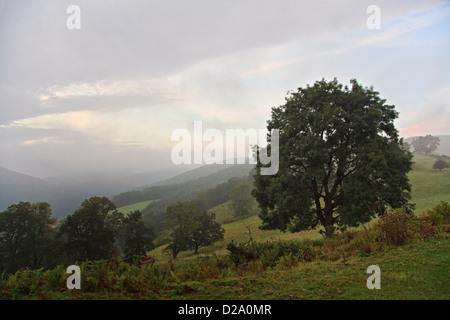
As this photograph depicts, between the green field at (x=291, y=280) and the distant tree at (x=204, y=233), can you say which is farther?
the distant tree at (x=204, y=233)

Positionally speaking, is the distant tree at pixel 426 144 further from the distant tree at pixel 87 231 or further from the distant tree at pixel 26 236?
the distant tree at pixel 26 236

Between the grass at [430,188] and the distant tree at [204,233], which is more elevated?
the grass at [430,188]

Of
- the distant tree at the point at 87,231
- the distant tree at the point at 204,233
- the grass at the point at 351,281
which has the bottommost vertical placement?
the distant tree at the point at 204,233

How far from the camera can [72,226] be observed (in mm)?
25422

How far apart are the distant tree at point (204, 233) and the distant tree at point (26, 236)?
1930 cm

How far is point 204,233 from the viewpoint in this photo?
3616 centimetres

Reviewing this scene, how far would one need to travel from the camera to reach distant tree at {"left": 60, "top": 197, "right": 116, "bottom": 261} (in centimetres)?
2520

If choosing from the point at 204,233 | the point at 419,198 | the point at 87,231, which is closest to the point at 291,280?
the point at 87,231

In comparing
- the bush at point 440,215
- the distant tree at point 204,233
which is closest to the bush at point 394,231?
the bush at point 440,215

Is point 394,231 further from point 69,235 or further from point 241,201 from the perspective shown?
point 241,201

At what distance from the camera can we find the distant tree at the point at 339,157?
11.6 meters

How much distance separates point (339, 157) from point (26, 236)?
37328 millimetres

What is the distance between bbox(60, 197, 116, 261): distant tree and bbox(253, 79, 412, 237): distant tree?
2133 cm

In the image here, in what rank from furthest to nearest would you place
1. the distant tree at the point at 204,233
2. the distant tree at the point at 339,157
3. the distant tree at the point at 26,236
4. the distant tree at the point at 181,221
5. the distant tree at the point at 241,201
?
the distant tree at the point at 241,201, the distant tree at the point at 204,233, the distant tree at the point at 181,221, the distant tree at the point at 26,236, the distant tree at the point at 339,157
